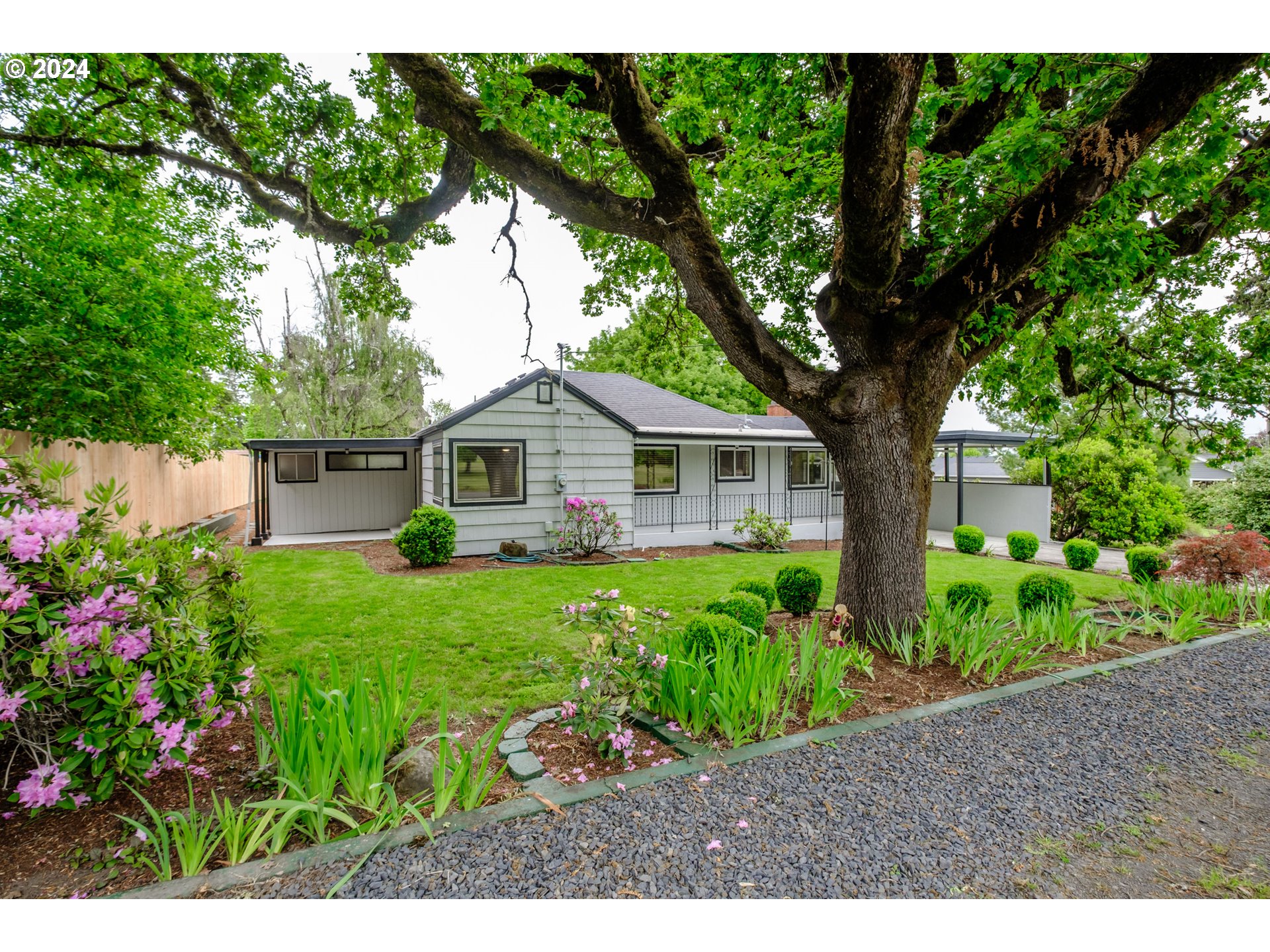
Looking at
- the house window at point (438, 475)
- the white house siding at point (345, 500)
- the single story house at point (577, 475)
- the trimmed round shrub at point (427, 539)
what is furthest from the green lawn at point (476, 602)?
the white house siding at point (345, 500)

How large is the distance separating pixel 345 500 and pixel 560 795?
1279 cm

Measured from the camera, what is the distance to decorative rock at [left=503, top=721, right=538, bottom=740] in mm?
3238

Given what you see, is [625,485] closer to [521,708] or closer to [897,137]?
[521,708]

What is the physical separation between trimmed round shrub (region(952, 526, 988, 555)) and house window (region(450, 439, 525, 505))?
9107mm

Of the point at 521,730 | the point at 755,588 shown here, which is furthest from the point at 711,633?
the point at 755,588

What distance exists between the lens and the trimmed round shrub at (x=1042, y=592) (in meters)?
5.51

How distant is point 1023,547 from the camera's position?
10844 millimetres

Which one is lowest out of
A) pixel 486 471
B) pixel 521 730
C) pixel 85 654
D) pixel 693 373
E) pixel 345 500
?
pixel 521 730

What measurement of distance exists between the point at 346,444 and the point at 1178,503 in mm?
17739

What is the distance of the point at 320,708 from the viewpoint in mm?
2477

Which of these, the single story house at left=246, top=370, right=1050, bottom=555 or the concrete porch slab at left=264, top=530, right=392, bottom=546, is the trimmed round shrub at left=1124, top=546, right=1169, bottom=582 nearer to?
the single story house at left=246, top=370, right=1050, bottom=555

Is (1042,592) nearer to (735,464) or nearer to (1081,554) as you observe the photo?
(1081,554)

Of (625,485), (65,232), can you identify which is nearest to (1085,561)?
(625,485)

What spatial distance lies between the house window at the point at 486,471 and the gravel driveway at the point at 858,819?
330 inches
